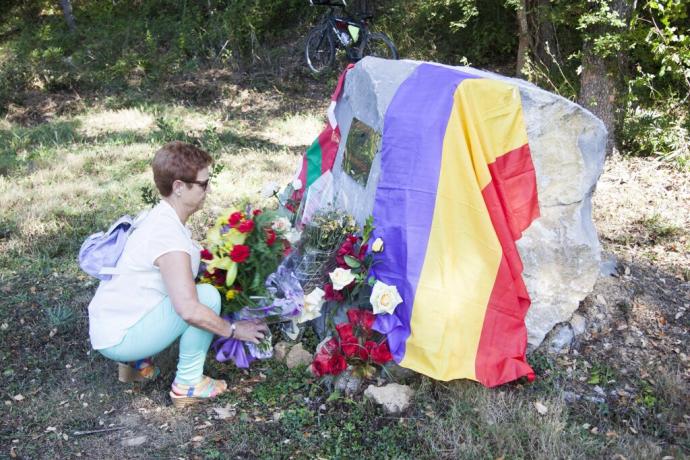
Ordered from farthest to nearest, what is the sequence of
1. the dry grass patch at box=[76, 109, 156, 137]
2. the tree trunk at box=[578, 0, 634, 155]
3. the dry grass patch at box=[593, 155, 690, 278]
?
the dry grass patch at box=[76, 109, 156, 137] < the tree trunk at box=[578, 0, 634, 155] < the dry grass patch at box=[593, 155, 690, 278]

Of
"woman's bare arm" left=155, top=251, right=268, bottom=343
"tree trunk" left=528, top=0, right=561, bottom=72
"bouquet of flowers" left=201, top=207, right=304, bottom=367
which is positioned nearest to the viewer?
"woman's bare arm" left=155, top=251, right=268, bottom=343

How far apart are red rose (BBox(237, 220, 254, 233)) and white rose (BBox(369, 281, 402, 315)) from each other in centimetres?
66

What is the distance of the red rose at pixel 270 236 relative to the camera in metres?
3.11

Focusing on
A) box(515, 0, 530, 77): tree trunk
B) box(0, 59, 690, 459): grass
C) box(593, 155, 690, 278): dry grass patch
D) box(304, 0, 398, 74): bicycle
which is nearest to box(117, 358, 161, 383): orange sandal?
box(0, 59, 690, 459): grass

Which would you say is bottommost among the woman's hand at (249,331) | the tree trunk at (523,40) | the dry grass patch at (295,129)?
the dry grass patch at (295,129)

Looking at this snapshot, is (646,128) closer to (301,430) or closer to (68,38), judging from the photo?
(301,430)

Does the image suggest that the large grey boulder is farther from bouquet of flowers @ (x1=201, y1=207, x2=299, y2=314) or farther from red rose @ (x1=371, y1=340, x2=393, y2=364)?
red rose @ (x1=371, y1=340, x2=393, y2=364)

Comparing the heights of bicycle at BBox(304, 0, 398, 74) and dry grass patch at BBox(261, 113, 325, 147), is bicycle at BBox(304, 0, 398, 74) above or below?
above

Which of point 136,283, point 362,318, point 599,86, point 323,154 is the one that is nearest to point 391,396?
point 362,318

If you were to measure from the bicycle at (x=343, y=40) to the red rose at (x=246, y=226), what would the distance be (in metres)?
6.11

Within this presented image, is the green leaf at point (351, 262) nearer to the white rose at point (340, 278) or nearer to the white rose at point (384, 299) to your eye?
the white rose at point (340, 278)

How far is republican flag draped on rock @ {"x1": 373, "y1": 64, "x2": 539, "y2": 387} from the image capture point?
3078mm

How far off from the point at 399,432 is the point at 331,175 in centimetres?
167

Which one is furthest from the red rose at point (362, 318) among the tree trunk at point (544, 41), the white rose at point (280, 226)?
the tree trunk at point (544, 41)
